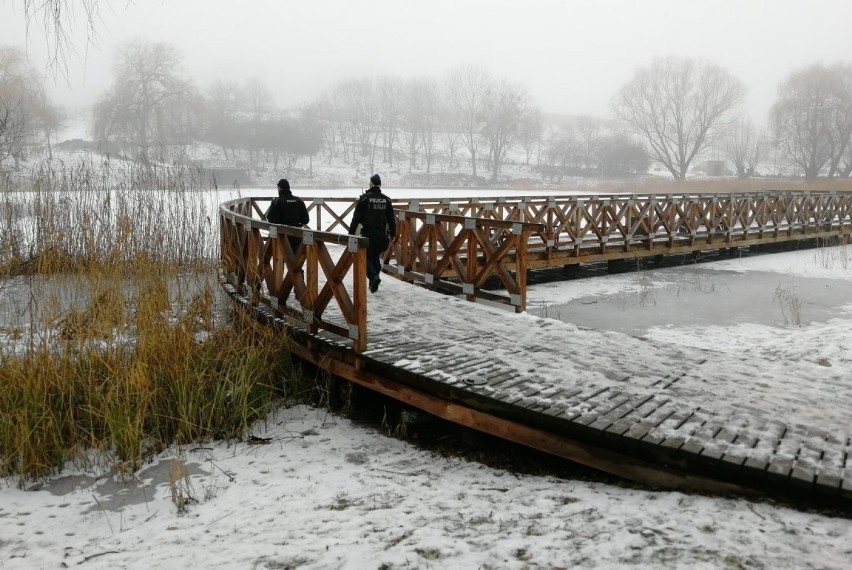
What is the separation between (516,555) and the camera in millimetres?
3014

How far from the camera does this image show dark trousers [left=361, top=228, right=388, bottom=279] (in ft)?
24.2

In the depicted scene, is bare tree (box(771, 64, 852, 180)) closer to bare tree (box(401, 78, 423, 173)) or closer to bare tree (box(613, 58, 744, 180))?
bare tree (box(613, 58, 744, 180))

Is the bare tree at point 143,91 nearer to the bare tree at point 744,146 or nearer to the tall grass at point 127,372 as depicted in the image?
the tall grass at point 127,372

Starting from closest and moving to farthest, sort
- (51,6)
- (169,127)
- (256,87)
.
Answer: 1. (51,6)
2. (169,127)
3. (256,87)

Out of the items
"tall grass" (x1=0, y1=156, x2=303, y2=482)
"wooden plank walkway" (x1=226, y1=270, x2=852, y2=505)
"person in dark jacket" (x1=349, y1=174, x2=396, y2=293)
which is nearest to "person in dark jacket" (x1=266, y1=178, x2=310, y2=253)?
"person in dark jacket" (x1=349, y1=174, x2=396, y2=293)

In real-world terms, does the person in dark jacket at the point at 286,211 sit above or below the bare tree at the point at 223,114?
below

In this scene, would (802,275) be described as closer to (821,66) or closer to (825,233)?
(825,233)

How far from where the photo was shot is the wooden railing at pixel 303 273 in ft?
17.0

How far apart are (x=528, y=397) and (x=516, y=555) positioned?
1362 millimetres

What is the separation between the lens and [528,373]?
15.7ft

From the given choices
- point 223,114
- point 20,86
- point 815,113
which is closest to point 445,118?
point 223,114

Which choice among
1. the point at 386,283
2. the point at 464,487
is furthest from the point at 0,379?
the point at 386,283

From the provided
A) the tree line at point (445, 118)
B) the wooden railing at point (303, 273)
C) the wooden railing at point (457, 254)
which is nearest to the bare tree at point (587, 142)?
the tree line at point (445, 118)

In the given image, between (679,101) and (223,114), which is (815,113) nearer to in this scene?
(679,101)
